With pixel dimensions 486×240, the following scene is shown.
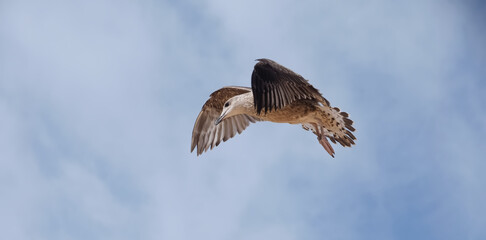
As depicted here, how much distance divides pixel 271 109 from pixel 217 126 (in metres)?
2.09

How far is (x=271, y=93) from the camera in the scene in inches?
337

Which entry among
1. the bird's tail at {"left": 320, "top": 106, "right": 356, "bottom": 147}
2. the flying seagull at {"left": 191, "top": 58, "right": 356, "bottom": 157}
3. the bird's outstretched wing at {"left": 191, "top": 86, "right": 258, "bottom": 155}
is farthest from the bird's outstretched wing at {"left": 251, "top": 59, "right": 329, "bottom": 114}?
the bird's outstretched wing at {"left": 191, "top": 86, "right": 258, "bottom": 155}

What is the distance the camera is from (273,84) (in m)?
8.54

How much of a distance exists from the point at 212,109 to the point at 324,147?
6.82 ft

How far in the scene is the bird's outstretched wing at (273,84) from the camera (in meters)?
8.55

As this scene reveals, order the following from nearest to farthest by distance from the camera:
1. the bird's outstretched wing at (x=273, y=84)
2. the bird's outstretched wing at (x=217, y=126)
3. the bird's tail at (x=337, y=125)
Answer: the bird's outstretched wing at (x=273, y=84) → the bird's tail at (x=337, y=125) → the bird's outstretched wing at (x=217, y=126)

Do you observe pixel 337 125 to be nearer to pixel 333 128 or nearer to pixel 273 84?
pixel 333 128

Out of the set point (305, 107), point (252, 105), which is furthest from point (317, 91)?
point (252, 105)

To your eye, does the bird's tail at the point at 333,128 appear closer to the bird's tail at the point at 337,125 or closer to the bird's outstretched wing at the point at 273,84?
the bird's tail at the point at 337,125

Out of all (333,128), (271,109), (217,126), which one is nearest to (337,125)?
(333,128)

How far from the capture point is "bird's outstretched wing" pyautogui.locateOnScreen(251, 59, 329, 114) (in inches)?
337

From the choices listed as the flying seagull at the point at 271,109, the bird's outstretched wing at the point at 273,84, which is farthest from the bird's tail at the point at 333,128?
the bird's outstretched wing at the point at 273,84

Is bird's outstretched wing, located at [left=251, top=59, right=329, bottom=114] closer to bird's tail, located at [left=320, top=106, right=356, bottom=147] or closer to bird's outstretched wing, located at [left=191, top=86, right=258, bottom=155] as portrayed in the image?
bird's tail, located at [left=320, top=106, right=356, bottom=147]

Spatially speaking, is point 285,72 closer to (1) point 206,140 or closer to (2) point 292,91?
(2) point 292,91
